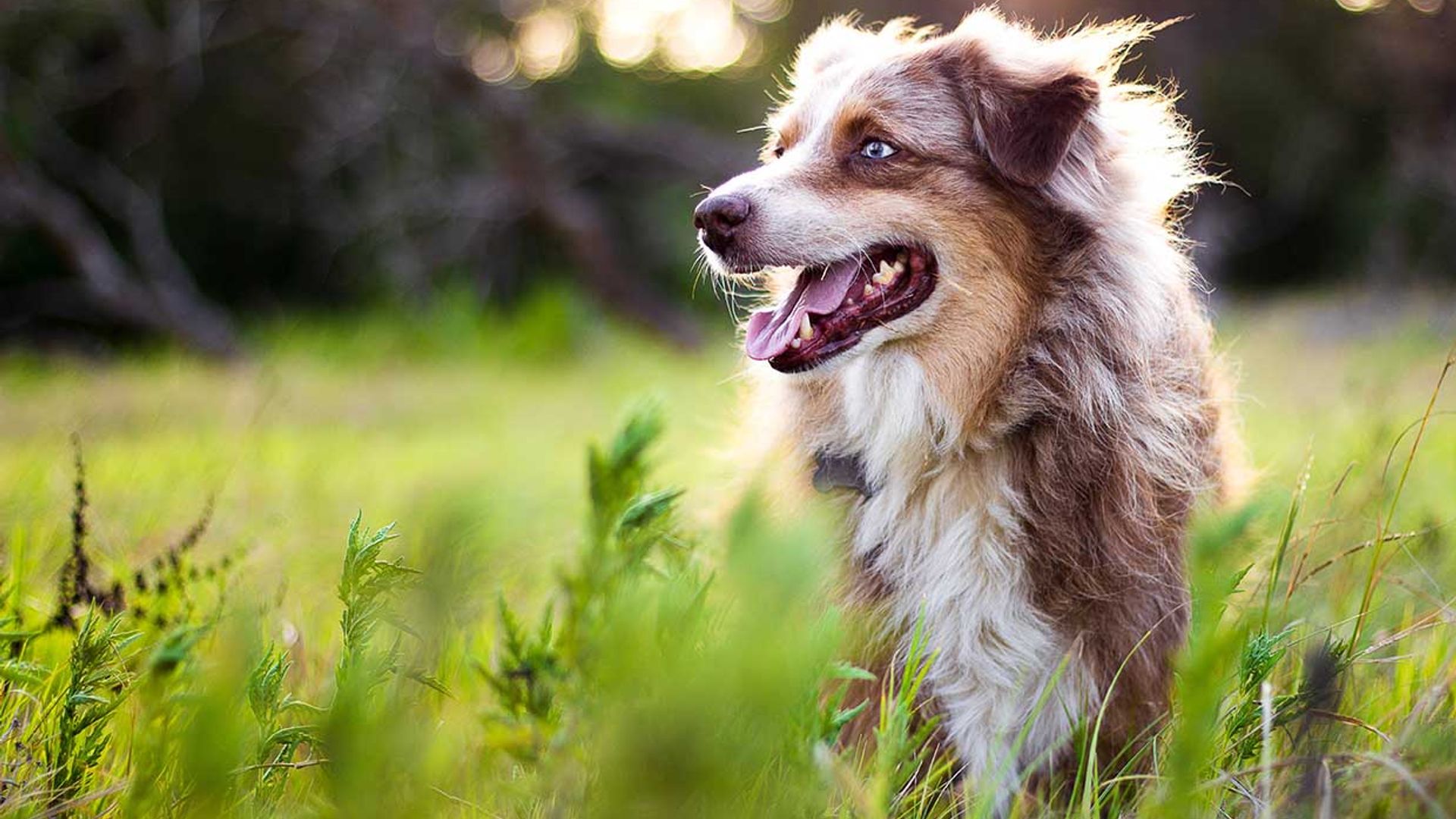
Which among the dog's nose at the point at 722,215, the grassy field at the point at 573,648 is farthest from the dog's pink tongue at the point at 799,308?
the grassy field at the point at 573,648

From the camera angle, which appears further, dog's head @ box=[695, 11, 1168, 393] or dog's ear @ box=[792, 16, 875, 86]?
dog's ear @ box=[792, 16, 875, 86]

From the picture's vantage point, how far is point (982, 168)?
113 inches

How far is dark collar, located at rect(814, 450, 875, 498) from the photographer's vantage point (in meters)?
2.69

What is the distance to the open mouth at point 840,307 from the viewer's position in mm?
2822

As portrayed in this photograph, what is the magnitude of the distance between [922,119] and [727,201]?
546 mm

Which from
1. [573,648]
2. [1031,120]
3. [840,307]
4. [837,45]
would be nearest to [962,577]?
[840,307]

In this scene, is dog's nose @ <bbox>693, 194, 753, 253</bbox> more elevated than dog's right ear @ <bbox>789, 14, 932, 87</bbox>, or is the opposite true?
dog's right ear @ <bbox>789, 14, 932, 87</bbox>

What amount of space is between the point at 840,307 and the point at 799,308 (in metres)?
0.13

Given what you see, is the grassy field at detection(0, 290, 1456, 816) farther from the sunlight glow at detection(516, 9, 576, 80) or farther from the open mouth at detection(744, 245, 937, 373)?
the sunlight glow at detection(516, 9, 576, 80)

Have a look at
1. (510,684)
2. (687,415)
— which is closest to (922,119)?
(510,684)

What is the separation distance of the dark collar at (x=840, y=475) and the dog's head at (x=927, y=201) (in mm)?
228

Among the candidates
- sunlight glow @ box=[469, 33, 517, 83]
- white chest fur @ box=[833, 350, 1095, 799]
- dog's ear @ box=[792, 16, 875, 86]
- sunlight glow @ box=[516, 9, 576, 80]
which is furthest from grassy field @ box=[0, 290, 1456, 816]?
sunlight glow @ box=[516, 9, 576, 80]

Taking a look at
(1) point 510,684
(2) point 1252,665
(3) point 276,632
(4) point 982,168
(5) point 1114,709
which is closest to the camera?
(1) point 510,684

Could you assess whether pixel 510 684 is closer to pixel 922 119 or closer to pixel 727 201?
pixel 727 201
